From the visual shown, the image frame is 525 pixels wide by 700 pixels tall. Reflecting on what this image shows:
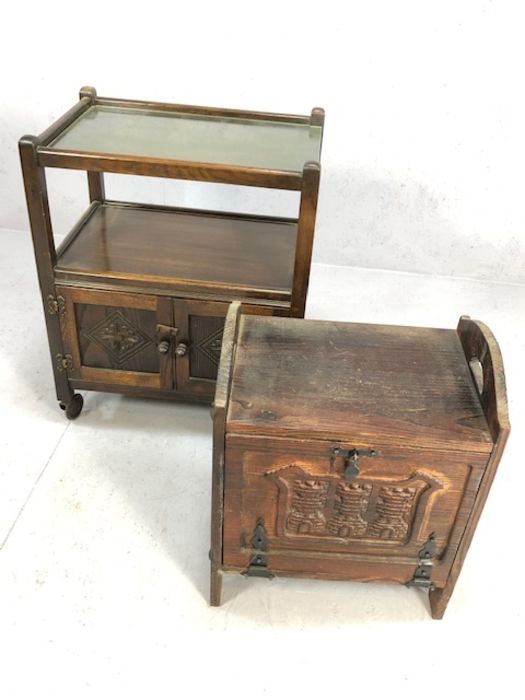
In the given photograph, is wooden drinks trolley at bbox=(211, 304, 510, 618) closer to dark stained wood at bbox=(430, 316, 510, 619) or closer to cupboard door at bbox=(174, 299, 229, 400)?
dark stained wood at bbox=(430, 316, 510, 619)

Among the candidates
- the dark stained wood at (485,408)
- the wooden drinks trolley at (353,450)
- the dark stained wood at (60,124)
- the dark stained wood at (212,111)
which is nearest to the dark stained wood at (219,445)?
the wooden drinks trolley at (353,450)

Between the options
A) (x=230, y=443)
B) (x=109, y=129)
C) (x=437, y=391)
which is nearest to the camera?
(x=230, y=443)

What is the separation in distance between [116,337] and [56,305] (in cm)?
20

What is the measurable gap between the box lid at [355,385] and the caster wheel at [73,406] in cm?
77

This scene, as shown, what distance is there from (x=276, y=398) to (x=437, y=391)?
37 centimetres

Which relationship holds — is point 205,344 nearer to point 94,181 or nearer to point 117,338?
point 117,338

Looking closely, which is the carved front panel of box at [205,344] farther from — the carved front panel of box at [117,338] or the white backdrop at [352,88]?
the white backdrop at [352,88]

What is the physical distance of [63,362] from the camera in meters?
2.05

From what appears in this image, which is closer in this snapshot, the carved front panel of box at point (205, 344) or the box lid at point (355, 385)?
the box lid at point (355, 385)

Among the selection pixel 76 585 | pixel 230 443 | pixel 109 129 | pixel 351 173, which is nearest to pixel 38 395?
pixel 76 585

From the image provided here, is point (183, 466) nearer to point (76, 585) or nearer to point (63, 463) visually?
point (63, 463)

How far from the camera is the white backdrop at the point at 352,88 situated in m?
2.54

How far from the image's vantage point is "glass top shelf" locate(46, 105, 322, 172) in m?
1.79

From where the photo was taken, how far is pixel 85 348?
2.03m
